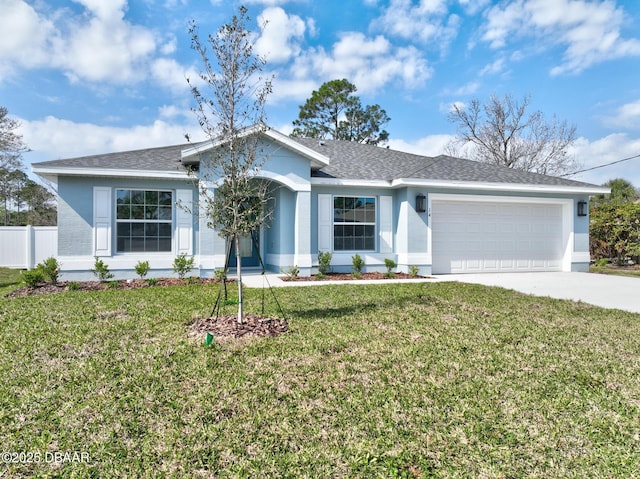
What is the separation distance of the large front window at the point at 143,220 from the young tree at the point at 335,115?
59.8 feet

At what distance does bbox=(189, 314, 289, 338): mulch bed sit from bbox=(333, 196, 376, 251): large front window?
258 inches

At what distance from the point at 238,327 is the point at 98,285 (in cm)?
637

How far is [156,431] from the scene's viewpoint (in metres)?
2.57

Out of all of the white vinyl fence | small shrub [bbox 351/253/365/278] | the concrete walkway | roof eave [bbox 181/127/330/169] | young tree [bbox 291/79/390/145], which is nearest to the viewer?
the concrete walkway

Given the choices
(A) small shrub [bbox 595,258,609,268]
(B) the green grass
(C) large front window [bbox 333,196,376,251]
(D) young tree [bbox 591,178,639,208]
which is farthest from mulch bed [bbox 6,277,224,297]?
(D) young tree [bbox 591,178,639,208]

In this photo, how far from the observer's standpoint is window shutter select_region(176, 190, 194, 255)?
10773 millimetres

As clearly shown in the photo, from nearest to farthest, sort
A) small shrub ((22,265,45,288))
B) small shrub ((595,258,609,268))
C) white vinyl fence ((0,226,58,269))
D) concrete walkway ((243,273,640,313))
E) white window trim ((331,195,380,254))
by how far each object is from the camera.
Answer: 1. concrete walkway ((243,273,640,313))
2. small shrub ((22,265,45,288))
3. white window trim ((331,195,380,254))
4. white vinyl fence ((0,226,58,269))
5. small shrub ((595,258,609,268))

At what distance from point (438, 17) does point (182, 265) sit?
37.3ft

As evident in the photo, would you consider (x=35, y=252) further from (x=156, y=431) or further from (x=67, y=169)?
(x=156, y=431)

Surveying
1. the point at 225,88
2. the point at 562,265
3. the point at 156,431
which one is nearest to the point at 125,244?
the point at 225,88

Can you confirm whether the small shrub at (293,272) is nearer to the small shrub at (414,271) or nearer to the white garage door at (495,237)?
the small shrub at (414,271)

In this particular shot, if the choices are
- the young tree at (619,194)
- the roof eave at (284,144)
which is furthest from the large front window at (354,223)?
the young tree at (619,194)

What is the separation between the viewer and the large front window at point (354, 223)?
11852mm

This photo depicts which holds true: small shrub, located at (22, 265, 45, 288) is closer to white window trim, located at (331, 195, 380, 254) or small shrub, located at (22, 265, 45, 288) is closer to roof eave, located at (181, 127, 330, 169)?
roof eave, located at (181, 127, 330, 169)
